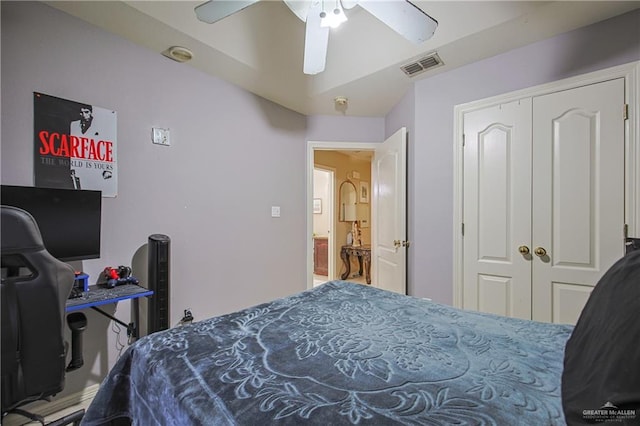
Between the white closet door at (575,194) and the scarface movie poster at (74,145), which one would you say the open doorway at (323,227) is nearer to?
the scarface movie poster at (74,145)

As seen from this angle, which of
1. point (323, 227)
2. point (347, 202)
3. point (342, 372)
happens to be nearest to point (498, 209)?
point (342, 372)

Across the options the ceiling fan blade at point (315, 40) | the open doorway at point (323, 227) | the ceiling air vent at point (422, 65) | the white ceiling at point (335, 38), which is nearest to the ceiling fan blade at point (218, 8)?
the ceiling fan blade at point (315, 40)

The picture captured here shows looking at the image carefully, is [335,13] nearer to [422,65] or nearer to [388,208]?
[422,65]

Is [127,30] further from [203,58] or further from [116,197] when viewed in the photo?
[116,197]

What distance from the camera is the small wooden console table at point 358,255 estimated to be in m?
5.07

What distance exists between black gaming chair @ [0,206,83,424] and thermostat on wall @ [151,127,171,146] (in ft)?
4.26

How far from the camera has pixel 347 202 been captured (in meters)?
5.51

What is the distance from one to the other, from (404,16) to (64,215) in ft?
7.49

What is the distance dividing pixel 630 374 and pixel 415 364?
1.65ft

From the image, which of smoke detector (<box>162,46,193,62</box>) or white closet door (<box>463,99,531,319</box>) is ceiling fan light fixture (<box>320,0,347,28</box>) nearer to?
smoke detector (<box>162,46,193,62</box>)

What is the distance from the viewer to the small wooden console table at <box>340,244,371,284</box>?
5069 millimetres

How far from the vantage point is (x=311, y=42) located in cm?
178

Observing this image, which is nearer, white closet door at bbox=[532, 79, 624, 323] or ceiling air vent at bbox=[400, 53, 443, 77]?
white closet door at bbox=[532, 79, 624, 323]

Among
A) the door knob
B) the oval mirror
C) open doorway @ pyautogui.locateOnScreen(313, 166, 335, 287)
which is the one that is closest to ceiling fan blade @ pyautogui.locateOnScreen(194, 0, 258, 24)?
the door knob
